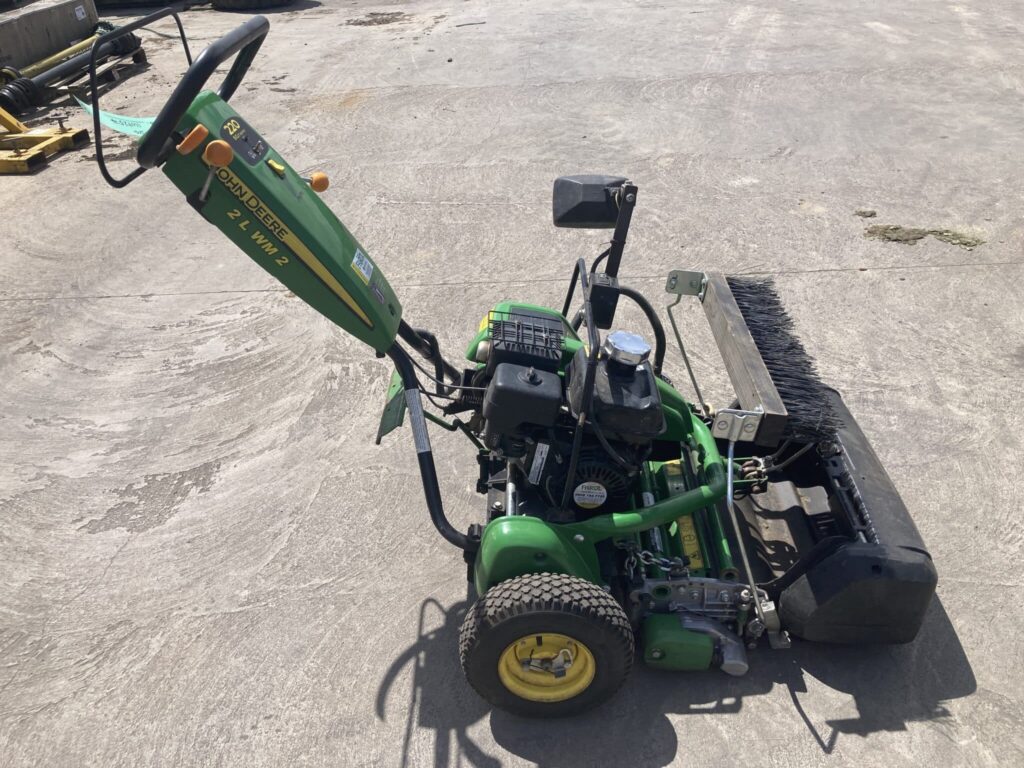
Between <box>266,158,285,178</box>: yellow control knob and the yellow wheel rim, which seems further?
the yellow wheel rim

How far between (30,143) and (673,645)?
29.7ft

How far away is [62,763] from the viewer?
3125 mm

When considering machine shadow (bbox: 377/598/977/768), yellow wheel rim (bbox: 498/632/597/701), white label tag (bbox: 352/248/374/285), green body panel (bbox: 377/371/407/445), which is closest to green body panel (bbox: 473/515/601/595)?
yellow wheel rim (bbox: 498/632/597/701)

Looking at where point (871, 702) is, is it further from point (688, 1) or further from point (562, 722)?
point (688, 1)

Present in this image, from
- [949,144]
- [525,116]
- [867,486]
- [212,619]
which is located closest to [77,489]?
[212,619]

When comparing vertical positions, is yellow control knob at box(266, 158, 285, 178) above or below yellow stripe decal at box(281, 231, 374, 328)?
above

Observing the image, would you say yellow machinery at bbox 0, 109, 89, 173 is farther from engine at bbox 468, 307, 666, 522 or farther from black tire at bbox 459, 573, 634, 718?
black tire at bbox 459, 573, 634, 718

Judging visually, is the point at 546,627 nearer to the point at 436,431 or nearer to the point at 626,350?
the point at 626,350

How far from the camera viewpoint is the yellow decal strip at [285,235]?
271 cm

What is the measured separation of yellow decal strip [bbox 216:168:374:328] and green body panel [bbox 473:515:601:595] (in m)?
0.97

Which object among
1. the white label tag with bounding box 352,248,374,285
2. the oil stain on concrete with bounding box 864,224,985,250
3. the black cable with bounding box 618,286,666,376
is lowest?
the oil stain on concrete with bounding box 864,224,985,250

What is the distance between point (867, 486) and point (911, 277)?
3531 millimetres

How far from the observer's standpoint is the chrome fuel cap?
Answer: 3.02 meters

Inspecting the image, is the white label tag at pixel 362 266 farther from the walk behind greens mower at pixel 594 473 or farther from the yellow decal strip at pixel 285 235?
the yellow decal strip at pixel 285 235
